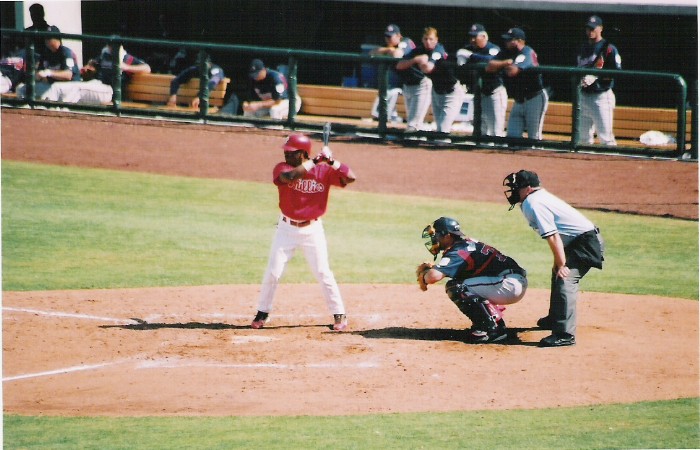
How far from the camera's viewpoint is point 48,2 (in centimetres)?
1546

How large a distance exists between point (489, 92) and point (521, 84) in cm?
43

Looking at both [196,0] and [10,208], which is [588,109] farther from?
[10,208]

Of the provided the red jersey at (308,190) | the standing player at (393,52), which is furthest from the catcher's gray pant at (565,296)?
the standing player at (393,52)

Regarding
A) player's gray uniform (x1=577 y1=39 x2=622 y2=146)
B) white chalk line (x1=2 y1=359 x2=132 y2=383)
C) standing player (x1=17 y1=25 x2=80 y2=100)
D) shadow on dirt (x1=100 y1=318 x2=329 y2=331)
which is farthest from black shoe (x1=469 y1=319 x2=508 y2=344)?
standing player (x1=17 y1=25 x2=80 y2=100)

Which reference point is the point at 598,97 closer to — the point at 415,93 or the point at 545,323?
the point at 415,93

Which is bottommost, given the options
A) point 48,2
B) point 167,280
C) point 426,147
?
point 167,280

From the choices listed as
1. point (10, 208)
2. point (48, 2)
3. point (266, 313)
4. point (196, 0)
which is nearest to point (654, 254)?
point (266, 313)

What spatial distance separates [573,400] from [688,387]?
807 mm

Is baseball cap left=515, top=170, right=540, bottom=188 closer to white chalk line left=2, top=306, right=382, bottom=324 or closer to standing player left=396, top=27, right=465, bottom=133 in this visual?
white chalk line left=2, top=306, right=382, bottom=324

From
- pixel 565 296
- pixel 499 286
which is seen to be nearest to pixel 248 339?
pixel 499 286

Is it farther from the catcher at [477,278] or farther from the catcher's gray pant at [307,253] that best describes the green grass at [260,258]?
the catcher's gray pant at [307,253]

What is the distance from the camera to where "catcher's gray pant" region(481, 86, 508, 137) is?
13.9m

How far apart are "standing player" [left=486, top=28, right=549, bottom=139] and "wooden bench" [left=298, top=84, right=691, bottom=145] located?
12 cm

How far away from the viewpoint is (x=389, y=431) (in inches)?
218
